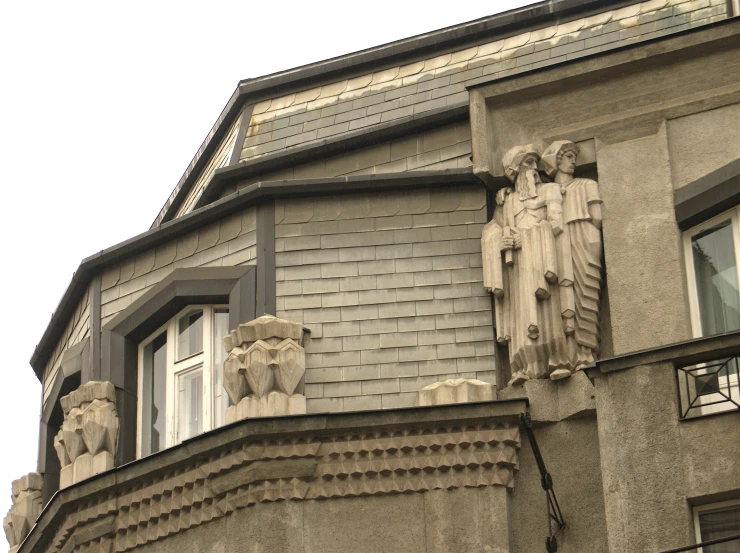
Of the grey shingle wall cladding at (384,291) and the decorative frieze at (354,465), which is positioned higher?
the grey shingle wall cladding at (384,291)

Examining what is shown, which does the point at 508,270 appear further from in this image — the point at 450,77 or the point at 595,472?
the point at 450,77

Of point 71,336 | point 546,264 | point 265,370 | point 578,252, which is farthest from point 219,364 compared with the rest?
point 578,252

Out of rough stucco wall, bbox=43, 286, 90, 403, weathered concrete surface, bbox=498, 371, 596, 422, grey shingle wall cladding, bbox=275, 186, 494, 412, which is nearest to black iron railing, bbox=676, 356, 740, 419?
weathered concrete surface, bbox=498, 371, 596, 422

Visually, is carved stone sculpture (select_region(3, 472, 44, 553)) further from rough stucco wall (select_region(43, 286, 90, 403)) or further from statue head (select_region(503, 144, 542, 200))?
statue head (select_region(503, 144, 542, 200))

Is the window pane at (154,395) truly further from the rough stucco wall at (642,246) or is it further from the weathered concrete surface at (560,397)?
the rough stucco wall at (642,246)

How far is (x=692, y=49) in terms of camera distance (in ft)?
77.5

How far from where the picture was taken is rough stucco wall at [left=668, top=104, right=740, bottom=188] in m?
22.9

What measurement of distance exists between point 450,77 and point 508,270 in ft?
17.0

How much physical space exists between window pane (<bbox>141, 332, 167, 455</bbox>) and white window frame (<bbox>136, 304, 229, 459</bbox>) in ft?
0.18

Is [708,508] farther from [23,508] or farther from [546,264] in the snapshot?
[23,508]

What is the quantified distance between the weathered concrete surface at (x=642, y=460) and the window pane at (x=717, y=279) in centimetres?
170

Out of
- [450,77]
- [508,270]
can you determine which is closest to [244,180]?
[450,77]

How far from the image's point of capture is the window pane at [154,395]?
24875 mm

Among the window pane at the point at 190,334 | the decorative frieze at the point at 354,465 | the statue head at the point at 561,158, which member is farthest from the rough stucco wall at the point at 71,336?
the statue head at the point at 561,158
